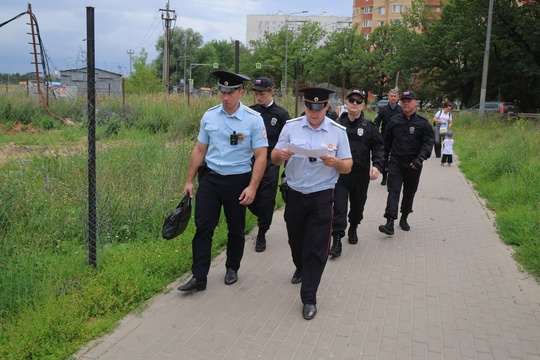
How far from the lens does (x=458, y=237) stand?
704 centimetres

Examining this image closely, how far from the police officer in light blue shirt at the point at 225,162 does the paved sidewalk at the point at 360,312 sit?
0.57 m

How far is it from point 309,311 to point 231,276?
42.0 inches

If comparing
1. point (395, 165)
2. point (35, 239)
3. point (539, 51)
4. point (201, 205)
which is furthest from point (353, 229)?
point (539, 51)

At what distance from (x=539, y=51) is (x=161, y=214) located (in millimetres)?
33699

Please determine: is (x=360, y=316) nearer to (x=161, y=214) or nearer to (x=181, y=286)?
(x=181, y=286)

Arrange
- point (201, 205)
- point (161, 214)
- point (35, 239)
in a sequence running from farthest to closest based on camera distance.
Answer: point (161, 214), point (35, 239), point (201, 205)

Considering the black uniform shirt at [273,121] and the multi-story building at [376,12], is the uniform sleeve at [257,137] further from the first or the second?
the multi-story building at [376,12]

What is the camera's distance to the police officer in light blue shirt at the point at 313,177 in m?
4.25

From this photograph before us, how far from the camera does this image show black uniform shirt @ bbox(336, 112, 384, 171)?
594 cm

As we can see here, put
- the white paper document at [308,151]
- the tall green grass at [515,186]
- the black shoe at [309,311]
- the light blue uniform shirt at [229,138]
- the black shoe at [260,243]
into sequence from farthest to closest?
the tall green grass at [515,186] → the black shoe at [260,243] → the light blue uniform shirt at [229,138] → the black shoe at [309,311] → the white paper document at [308,151]

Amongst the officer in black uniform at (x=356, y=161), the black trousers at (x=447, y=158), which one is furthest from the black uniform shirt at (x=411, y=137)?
the black trousers at (x=447, y=158)

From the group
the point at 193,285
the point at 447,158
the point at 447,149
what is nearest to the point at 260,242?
the point at 193,285

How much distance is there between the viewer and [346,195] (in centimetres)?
Answer: 600

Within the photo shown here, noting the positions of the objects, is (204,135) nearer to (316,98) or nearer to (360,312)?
(316,98)
